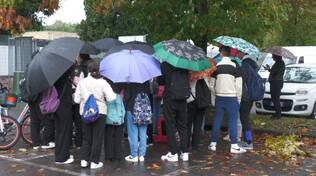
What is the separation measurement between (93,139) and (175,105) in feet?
4.67

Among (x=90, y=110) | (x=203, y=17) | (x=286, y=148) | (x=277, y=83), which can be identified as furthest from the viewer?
(x=277, y=83)

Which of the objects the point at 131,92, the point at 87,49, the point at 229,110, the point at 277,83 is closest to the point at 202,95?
the point at 229,110

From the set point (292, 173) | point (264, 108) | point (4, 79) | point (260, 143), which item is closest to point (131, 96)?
point (292, 173)

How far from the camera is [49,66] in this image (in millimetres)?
7562

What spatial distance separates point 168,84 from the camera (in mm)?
7887

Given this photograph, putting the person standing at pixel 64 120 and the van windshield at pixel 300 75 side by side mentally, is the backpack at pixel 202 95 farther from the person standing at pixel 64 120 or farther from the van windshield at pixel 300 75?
the van windshield at pixel 300 75

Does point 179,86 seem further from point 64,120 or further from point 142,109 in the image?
point 64,120

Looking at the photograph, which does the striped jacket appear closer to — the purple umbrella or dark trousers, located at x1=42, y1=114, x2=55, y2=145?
the purple umbrella

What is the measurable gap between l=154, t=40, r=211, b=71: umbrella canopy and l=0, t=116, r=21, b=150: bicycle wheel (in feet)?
9.61

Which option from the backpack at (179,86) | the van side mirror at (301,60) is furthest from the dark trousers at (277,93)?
the van side mirror at (301,60)

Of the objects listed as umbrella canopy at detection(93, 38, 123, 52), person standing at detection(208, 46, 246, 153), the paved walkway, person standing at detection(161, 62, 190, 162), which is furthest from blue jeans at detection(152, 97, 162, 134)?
umbrella canopy at detection(93, 38, 123, 52)

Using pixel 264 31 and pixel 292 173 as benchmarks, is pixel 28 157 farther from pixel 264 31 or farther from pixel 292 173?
pixel 264 31

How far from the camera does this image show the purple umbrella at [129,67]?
7.59m

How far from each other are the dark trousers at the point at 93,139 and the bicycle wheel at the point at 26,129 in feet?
6.79
